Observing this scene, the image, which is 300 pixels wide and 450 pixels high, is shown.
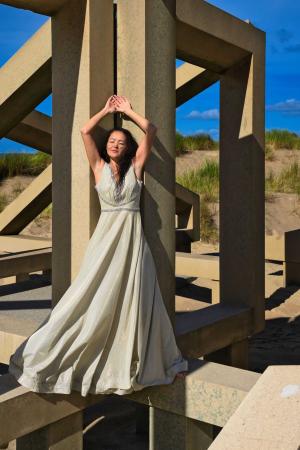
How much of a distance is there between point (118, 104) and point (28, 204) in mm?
6159

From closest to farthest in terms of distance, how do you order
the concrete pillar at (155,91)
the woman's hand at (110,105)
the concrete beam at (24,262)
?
the woman's hand at (110,105)
the concrete pillar at (155,91)
the concrete beam at (24,262)

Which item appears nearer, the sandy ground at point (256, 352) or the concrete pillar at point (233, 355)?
the sandy ground at point (256, 352)

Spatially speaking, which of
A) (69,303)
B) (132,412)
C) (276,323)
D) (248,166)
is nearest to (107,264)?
(69,303)

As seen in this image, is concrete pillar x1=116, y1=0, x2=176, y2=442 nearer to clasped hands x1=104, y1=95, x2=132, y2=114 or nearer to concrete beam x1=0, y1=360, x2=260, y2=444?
clasped hands x1=104, y1=95, x2=132, y2=114

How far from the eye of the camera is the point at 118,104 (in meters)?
4.23

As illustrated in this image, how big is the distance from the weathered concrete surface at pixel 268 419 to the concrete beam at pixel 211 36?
292 centimetres

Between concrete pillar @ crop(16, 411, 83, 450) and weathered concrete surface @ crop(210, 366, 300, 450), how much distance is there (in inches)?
55.9

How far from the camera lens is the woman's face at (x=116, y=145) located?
4.05 metres

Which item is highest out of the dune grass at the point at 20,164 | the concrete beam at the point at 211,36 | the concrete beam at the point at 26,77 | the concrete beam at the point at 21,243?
the dune grass at the point at 20,164

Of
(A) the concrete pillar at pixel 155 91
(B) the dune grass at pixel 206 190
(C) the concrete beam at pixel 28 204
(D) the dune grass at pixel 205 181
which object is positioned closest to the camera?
(A) the concrete pillar at pixel 155 91

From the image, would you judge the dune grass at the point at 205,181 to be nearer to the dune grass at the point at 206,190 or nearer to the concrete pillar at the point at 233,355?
the dune grass at the point at 206,190

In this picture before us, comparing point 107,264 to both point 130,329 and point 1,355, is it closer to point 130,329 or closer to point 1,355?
point 130,329

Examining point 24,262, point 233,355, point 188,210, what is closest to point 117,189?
point 233,355

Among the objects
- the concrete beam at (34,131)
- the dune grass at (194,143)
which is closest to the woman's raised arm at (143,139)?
the concrete beam at (34,131)
